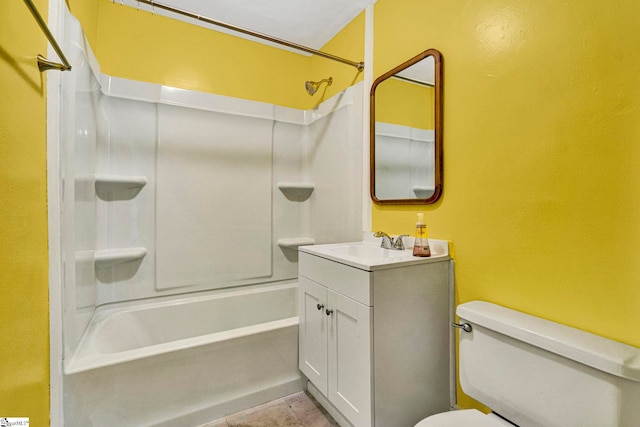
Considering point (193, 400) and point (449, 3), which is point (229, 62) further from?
point (193, 400)

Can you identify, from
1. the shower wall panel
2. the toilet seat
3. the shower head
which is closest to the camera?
the toilet seat

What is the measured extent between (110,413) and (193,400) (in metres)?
0.35

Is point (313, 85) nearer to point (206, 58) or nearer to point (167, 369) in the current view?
point (206, 58)

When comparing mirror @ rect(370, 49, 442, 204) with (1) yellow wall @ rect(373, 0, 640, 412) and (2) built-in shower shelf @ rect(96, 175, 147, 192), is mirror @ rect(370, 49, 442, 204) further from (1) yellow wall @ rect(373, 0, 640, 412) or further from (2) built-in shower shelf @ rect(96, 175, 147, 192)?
(2) built-in shower shelf @ rect(96, 175, 147, 192)

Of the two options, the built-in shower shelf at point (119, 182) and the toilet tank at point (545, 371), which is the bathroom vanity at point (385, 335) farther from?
the built-in shower shelf at point (119, 182)

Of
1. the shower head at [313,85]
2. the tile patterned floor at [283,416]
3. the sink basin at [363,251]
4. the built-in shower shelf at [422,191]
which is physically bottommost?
the tile patterned floor at [283,416]

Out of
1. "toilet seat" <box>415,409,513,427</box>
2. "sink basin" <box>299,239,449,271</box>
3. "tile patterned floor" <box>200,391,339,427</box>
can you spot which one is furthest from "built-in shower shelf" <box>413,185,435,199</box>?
"tile patterned floor" <box>200,391,339,427</box>

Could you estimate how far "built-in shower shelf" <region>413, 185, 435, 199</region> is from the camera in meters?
1.50

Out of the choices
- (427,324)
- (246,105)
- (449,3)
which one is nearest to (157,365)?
(427,324)

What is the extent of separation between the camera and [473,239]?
1309mm

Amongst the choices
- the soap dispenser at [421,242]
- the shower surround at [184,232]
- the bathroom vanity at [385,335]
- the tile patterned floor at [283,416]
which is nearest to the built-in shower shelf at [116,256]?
the shower surround at [184,232]

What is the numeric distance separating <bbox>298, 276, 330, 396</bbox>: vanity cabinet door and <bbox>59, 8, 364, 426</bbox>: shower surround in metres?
0.09

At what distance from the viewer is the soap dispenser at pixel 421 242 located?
4.48 ft

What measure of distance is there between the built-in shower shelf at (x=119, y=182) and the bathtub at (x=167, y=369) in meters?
0.78
